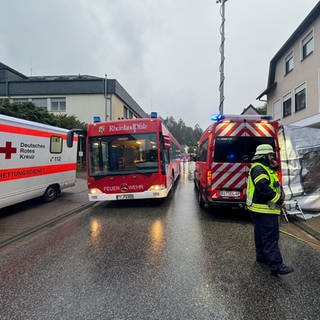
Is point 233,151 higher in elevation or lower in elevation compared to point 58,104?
lower

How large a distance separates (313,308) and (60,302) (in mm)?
2924

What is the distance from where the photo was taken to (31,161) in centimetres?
848

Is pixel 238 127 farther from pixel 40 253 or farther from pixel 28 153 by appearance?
pixel 28 153

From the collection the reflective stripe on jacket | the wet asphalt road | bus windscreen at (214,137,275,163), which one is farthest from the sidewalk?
the reflective stripe on jacket

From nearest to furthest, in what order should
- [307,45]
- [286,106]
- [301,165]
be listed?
[301,165]
[307,45]
[286,106]

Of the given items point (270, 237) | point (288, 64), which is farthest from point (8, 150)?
point (288, 64)

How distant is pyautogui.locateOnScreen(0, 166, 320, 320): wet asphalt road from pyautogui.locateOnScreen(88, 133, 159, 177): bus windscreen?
224 cm

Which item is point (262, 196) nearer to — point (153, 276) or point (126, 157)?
point (153, 276)

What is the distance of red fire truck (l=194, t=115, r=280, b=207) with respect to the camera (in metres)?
6.63

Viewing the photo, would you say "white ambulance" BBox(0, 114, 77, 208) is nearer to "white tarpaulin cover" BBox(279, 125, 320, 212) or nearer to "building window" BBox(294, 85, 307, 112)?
"white tarpaulin cover" BBox(279, 125, 320, 212)

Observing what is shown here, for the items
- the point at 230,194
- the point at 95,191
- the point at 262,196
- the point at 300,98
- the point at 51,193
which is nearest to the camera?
the point at 262,196

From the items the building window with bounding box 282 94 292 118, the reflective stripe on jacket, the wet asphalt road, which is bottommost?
the wet asphalt road

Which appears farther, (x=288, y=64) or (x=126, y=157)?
(x=288, y=64)

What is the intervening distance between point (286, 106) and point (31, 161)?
54.7ft
